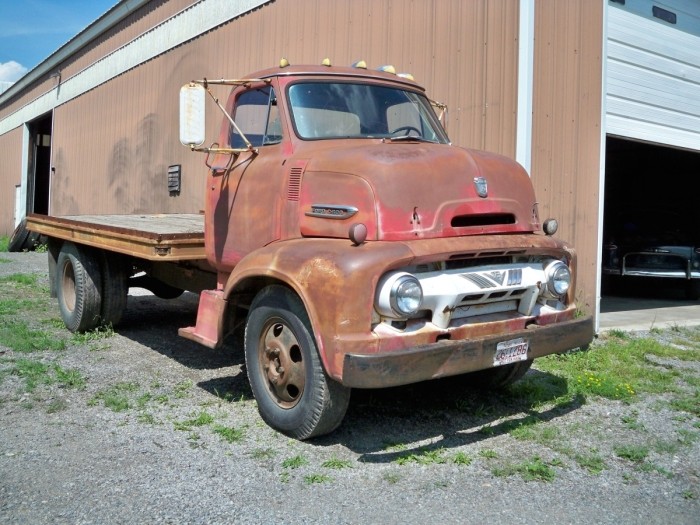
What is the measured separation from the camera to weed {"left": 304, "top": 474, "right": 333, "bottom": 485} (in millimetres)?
3820

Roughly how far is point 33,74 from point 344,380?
80.9ft

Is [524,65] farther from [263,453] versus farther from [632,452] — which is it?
[263,453]

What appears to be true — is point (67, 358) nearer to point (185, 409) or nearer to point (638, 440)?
point (185, 409)

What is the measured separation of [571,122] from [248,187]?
161 inches

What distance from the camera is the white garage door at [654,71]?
8.13 meters

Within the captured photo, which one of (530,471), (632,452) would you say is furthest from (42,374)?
(632,452)

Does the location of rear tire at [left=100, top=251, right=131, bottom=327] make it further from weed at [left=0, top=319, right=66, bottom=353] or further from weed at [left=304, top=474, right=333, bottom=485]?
weed at [left=304, top=474, right=333, bottom=485]

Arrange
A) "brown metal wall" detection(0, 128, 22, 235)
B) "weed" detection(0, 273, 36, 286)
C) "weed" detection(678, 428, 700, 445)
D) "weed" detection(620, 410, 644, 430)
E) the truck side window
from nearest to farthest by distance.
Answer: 1. "weed" detection(678, 428, 700, 445)
2. "weed" detection(620, 410, 644, 430)
3. the truck side window
4. "weed" detection(0, 273, 36, 286)
5. "brown metal wall" detection(0, 128, 22, 235)

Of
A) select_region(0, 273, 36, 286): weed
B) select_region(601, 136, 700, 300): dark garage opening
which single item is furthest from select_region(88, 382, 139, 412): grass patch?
select_region(0, 273, 36, 286): weed

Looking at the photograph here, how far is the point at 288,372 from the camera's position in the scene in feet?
14.6

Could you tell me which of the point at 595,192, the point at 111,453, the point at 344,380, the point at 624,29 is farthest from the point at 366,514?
the point at 624,29

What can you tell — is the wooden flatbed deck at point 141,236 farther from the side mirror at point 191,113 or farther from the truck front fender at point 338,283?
the truck front fender at point 338,283

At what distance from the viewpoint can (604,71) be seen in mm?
7445

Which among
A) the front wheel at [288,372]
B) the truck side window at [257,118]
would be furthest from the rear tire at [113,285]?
the front wheel at [288,372]
